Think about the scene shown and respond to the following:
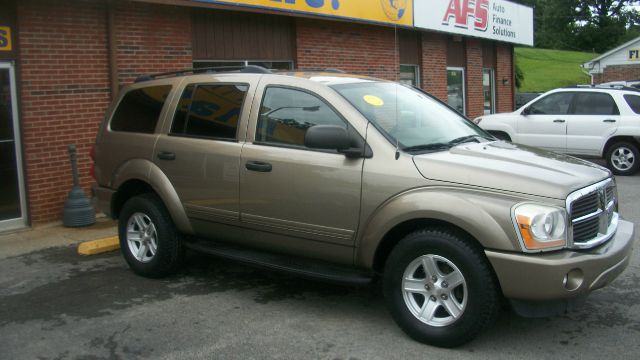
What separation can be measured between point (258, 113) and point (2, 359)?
2.51m

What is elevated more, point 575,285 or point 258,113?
point 258,113

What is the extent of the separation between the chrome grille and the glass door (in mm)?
6736

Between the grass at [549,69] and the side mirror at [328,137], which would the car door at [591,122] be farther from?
the grass at [549,69]

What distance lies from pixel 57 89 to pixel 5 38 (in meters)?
0.87

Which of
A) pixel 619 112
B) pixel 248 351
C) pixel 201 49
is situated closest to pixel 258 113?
pixel 248 351

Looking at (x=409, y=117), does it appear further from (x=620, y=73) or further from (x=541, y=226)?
(x=620, y=73)

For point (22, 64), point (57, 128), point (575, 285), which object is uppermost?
point (22, 64)

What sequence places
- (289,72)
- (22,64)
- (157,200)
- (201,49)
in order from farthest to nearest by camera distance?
(201,49)
(22,64)
(157,200)
(289,72)

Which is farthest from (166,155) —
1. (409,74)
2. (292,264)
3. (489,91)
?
(489,91)

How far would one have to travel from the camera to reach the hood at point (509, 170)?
3998 mm

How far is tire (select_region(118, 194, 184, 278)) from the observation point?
5.70 m

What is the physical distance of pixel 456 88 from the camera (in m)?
16.9

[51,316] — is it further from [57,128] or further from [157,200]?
[57,128]

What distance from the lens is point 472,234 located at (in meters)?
3.99
